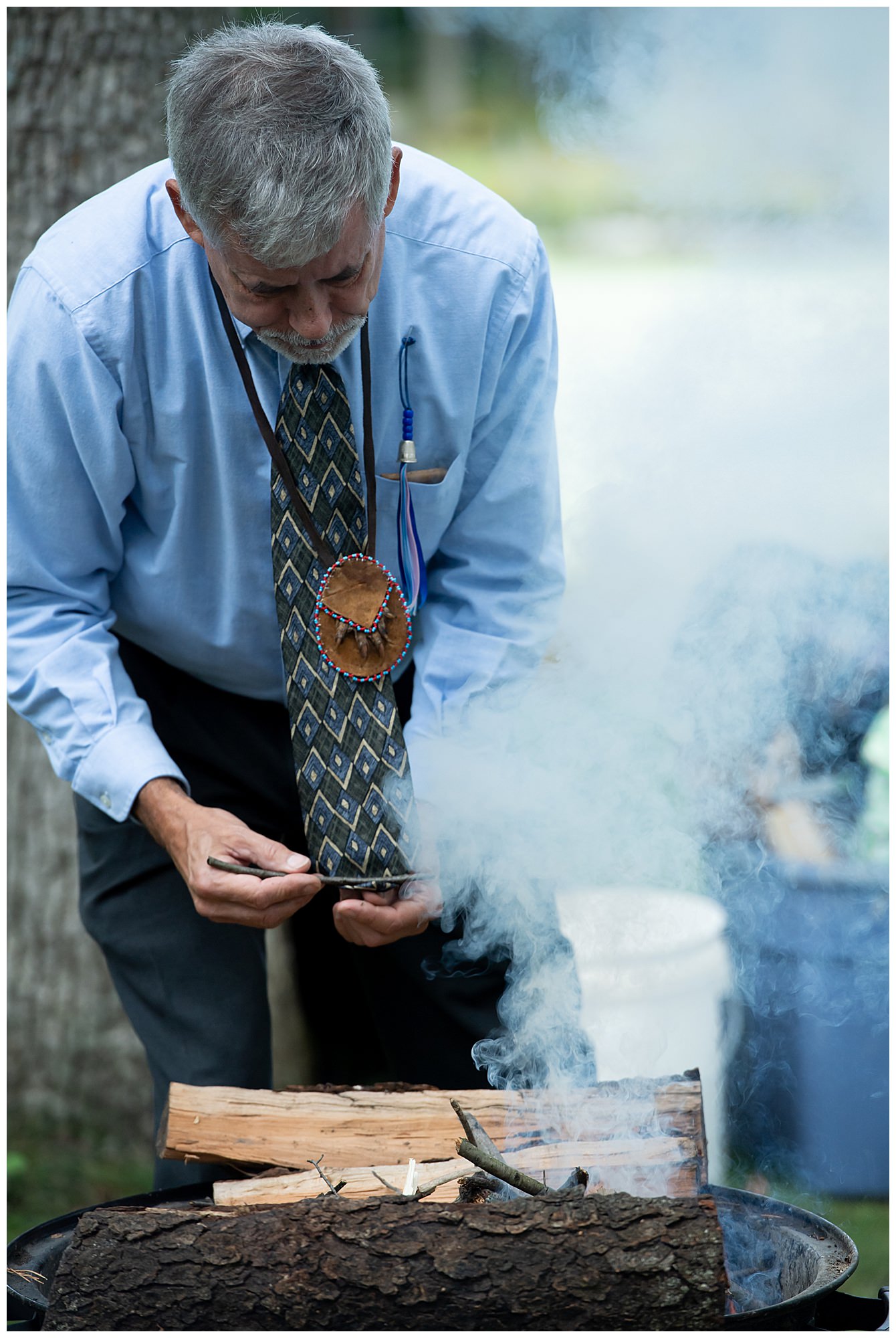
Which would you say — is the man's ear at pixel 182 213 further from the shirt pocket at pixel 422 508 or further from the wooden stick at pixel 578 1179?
the wooden stick at pixel 578 1179

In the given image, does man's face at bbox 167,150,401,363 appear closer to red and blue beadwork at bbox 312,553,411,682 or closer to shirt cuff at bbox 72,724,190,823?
red and blue beadwork at bbox 312,553,411,682

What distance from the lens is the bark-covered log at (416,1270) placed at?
1.58 meters

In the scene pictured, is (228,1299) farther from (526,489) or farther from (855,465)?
(855,465)

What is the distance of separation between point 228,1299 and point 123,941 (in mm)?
1098

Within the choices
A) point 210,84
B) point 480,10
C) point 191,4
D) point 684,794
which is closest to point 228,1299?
point 684,794

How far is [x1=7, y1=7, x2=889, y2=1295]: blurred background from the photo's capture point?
8.51 feet

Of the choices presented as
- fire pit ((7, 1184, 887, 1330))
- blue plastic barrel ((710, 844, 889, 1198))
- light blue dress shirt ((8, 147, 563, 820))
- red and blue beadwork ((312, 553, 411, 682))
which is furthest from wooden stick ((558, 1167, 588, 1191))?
blue plastic barrel ((710, 844, 889, 1198))

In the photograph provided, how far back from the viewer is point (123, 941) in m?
Answer: 2.60

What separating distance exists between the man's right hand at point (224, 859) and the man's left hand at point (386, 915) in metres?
0.09

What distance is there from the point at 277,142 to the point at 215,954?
1.68 m

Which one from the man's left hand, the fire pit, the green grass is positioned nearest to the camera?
the fire pit

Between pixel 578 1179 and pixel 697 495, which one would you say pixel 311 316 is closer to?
pixel 578 1179

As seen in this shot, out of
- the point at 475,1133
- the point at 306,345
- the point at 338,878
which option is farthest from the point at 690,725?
the point at 306,345

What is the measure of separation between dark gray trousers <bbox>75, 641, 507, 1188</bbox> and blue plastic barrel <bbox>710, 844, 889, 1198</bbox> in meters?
1.13
